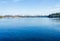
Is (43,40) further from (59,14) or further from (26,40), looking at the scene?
(59,14)

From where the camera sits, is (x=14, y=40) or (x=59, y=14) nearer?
(x=14, y=40)

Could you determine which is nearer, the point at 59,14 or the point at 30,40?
the point at 30,40

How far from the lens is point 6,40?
25.5 ft

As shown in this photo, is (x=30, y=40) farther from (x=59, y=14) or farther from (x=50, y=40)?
(x=59, y=14)

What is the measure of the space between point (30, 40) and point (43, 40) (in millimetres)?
1200

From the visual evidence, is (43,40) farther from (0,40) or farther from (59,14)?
(59,14)

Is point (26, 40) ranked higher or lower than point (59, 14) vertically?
lower

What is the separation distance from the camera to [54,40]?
780cm

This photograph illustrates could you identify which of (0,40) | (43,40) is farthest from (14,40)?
(43,40)

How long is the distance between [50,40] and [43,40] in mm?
637

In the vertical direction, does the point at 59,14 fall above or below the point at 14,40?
above

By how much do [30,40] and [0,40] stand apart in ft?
9.20

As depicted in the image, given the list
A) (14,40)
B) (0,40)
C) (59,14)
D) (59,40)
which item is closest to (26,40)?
(14,40)

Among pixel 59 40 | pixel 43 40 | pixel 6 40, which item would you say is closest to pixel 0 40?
pixel 6 40
